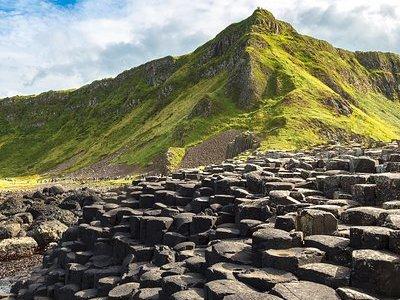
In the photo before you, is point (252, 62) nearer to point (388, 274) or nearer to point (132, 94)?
point (132, 94)

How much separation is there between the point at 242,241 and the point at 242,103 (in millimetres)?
92296

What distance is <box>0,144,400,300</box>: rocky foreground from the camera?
11359 millimetres

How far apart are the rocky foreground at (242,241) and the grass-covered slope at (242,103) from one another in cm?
4946

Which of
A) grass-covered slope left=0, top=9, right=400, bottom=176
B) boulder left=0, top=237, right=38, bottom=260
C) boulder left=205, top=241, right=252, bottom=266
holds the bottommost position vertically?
boulder left=0, top=237, right=38, bottom=260

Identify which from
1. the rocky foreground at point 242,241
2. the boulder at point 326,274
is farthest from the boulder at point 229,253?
the boulder at point 326,274

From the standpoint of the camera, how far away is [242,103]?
107 meters

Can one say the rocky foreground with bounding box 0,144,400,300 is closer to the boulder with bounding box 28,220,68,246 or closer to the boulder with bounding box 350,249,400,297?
the boulder with bounding box 350,249,400,297

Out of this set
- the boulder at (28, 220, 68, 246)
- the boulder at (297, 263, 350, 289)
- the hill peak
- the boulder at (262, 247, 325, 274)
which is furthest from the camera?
the hill peak

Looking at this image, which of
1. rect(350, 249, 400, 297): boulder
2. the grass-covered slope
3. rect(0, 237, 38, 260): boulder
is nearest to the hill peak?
the grass-covered slope

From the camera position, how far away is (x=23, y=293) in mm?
22125

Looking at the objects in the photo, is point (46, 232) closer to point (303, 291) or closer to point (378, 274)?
point (303, 291)

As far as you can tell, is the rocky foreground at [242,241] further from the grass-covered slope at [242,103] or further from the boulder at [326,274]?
the grass-covered slope at [242,103]

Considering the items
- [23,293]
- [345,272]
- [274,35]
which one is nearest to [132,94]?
[274,35]

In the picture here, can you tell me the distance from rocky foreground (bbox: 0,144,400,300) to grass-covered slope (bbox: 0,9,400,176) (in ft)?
162
